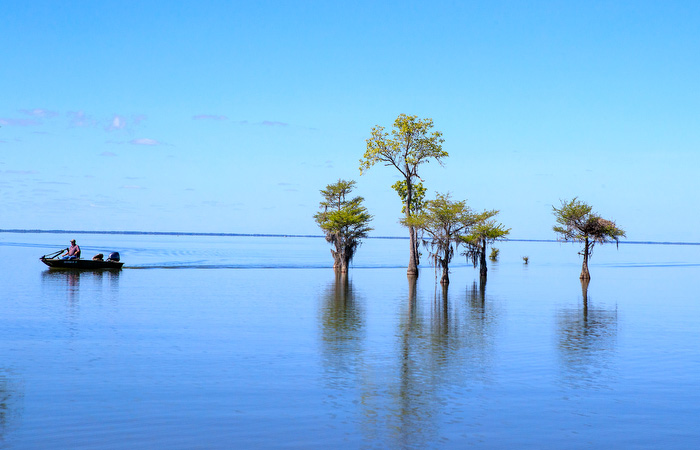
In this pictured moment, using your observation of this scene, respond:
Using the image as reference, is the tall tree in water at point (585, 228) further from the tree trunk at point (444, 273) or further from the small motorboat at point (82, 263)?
the small motorboat at point (82, 263)

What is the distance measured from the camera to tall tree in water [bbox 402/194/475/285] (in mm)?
51656

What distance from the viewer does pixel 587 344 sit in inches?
921

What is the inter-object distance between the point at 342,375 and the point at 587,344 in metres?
10.6

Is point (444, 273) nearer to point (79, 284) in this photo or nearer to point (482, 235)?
point (482, 235)

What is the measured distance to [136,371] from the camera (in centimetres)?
1748

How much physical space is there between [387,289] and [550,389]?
3137 cm

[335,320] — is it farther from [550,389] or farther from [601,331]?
[550,389]

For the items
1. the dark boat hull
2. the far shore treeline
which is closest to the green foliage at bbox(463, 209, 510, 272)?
the far shore treeline

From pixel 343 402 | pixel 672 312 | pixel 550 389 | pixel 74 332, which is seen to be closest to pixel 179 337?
pixel 74 332

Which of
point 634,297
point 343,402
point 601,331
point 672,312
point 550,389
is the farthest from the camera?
point 634,297

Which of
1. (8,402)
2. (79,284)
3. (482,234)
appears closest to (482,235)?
(482,234)

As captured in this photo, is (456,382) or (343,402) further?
(456,382)

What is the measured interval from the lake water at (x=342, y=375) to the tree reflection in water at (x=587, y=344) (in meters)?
0.09

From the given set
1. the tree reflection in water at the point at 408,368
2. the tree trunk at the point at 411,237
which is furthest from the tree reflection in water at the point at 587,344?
the tree trunk at the point at 411,237
